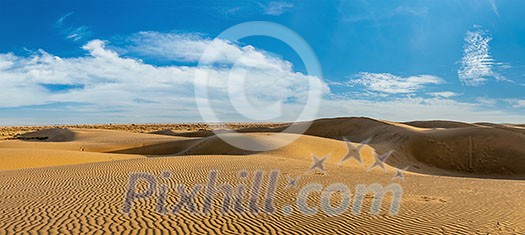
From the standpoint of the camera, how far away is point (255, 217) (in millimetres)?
8609

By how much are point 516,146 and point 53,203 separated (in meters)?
29.0

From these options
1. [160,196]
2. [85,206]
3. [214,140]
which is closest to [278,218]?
[160,196]

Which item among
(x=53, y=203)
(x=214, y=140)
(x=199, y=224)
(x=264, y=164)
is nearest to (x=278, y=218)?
(x=199, y=224)

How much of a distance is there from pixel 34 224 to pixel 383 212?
24.5 ft

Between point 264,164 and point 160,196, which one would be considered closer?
point 160,196

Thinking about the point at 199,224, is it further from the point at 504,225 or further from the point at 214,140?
the point at 214,140

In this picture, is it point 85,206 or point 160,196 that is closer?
point 85,206

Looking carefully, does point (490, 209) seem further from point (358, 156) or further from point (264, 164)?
point (358, 156)

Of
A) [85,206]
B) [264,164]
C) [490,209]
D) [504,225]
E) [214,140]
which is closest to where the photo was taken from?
[504,225]

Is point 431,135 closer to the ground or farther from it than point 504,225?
farther from it

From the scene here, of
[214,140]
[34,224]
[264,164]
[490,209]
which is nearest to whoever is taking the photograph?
[34,224]

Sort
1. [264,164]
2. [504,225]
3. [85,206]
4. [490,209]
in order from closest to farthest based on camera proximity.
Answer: [504,225], [85,206], [490,209], [264,164]

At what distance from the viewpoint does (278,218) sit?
858cm

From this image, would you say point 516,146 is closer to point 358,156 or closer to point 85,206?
point 358,156
